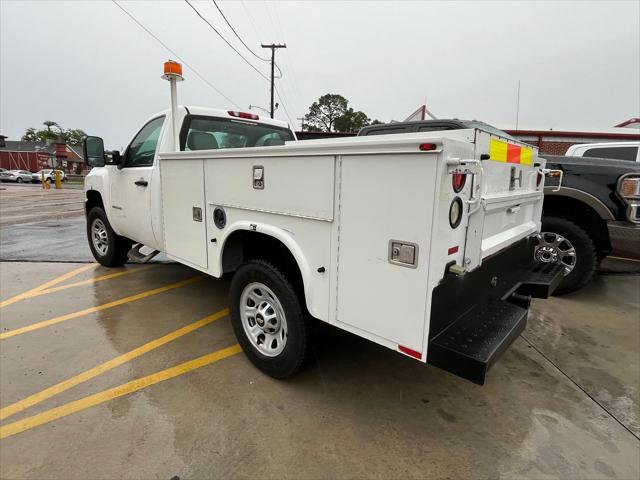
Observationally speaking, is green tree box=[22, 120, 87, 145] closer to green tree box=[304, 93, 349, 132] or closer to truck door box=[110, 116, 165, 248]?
green tree box=[304, 93, 349, 132]

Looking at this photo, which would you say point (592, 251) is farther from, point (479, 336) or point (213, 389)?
point (213, 389)

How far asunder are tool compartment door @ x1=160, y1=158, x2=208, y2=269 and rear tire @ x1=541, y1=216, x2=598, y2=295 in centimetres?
386

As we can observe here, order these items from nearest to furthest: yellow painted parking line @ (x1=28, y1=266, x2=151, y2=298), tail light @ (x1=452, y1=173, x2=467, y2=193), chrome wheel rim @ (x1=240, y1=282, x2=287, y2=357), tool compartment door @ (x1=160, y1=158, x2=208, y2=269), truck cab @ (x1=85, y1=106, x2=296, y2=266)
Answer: tail light @ (x1=452, y1=173, x2=467, y2=193) → chrome wheel rim @ (x1=240, y1=282, x2=287, y2=357) → tool compartment door @ (x1=160, y1=158, x2=208, y2=269) → truck cab @ (x1=85, y1=106, x2=296, y2=266) → yellow painted parking line @ (x1=28, y1=266, x2=151, y2=298)

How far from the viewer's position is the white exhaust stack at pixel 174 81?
354cm

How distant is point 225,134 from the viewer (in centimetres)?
420

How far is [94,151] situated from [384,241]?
155 inches

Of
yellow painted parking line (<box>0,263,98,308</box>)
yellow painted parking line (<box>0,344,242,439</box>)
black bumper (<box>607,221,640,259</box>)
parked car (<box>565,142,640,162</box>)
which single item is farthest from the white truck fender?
parked car (<box>565,142,640,162</box>)

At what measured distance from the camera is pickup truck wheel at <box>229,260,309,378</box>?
2487mm

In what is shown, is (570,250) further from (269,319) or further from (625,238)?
(269,319)

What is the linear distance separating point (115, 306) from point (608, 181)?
5574 millimetres

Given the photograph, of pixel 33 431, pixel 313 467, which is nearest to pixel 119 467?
pixel 33 431

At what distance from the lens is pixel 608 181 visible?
423 cm

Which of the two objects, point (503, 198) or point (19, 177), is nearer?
point (503, 198)

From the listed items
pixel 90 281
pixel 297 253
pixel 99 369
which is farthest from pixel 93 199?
pixel 297 253
